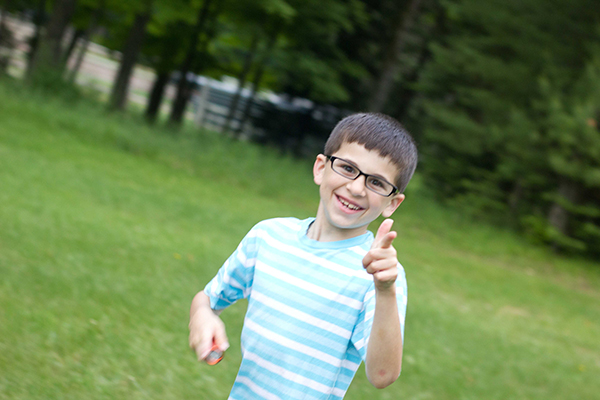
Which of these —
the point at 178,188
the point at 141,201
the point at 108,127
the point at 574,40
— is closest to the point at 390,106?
the point at 574,40

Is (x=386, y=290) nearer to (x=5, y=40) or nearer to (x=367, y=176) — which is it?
(x=367, y=176)

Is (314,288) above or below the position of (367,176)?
below

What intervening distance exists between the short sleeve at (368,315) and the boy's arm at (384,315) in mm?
52

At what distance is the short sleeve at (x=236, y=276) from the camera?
6.84 ft

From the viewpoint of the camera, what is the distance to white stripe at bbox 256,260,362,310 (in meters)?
1.88

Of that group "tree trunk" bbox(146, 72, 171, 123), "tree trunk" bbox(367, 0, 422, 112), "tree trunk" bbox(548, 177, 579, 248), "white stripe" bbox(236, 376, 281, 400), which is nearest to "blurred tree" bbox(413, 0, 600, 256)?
"tree trunk" bbox(548, 177, 579, 248)

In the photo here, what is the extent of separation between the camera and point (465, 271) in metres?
11.3

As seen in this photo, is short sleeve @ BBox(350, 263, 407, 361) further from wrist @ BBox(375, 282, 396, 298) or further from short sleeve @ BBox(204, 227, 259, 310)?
short sleeve @ BBox(204, 227, 259, 310)

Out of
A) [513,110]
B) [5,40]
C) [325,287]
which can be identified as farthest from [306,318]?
[5,40]

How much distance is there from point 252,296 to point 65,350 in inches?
101

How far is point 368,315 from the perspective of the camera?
5.93ft

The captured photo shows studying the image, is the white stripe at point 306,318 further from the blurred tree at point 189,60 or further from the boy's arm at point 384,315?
the blurred tree at point 189,60

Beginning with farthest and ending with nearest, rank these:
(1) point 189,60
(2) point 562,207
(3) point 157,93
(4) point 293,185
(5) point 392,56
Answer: (3) point 157,93, (5) point 392,56, (1) point 189,60, (2) point 562,207, (4) point 293,185

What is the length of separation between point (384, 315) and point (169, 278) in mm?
4956
